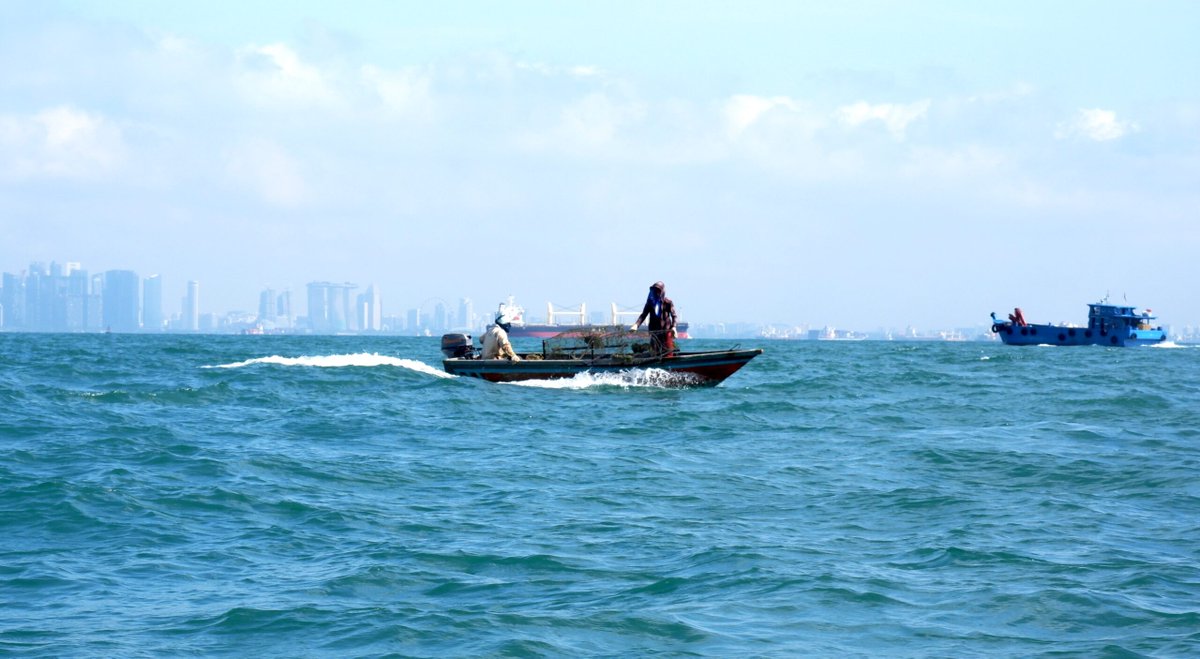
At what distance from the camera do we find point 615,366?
31.5 metres

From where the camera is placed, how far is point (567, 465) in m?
16.5

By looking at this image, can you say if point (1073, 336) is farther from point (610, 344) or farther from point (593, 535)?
point (593, 535)

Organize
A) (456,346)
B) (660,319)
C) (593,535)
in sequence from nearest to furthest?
1. (593,535)
2. (660,319)
3. (456,346)

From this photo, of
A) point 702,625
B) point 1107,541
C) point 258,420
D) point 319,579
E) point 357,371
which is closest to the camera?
point 702,625

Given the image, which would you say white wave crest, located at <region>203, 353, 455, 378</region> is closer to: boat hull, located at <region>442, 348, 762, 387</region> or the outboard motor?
the outboard motor

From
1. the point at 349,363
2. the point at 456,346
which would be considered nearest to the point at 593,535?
the point at 456,346

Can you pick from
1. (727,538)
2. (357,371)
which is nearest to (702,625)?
(727,538)

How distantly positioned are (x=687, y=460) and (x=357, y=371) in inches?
929

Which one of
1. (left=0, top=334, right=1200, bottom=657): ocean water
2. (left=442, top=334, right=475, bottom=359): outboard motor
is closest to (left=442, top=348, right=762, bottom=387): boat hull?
(left=442, top=334, right=475, bottom=359): outboard motor

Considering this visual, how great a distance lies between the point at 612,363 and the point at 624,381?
23.6 inches

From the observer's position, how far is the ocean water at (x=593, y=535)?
27.1 ft

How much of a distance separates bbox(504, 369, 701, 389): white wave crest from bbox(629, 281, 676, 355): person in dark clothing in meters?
0.72

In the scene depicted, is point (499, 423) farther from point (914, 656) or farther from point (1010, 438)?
point (914, 656)

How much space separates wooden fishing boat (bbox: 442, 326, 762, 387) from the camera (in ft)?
103
